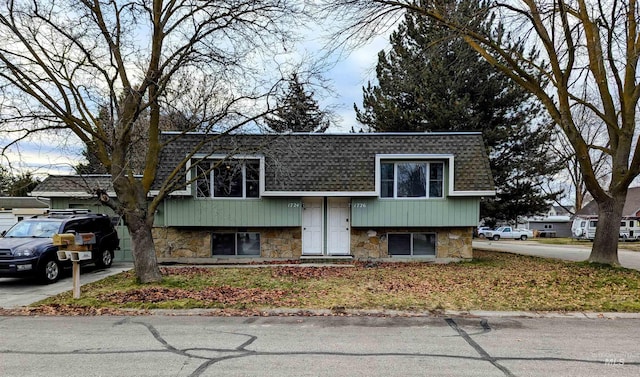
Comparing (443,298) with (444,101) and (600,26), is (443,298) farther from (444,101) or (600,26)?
(444,101)

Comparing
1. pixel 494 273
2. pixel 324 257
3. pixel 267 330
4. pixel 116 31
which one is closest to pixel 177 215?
pixel 324 257

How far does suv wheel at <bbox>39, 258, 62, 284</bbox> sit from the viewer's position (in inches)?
393

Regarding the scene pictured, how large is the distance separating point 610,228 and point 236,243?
1193 cm

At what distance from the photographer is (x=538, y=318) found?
6645mm

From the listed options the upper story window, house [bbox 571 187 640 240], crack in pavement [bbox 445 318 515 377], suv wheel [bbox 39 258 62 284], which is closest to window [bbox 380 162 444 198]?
the upper story window

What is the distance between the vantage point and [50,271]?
10.2 meters

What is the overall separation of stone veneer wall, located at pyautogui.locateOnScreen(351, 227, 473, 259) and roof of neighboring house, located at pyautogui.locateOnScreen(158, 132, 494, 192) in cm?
169

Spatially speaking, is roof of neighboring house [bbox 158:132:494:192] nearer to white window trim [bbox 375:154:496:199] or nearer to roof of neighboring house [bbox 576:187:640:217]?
white window trim [bbox 375:154:496:199]

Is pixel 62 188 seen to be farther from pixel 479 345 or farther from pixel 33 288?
pixel 479 345

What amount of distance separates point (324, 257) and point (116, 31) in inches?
355

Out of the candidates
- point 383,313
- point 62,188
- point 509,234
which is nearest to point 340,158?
point 383,313

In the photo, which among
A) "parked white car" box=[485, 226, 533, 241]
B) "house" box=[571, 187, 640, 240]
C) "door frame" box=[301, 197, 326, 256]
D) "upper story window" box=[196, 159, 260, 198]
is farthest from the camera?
"parked white car" box=[485, 226, 533, 241]

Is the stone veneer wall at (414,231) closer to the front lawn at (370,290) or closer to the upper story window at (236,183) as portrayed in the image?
the front lawn at (370,290)

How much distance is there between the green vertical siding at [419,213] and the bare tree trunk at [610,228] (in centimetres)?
357
